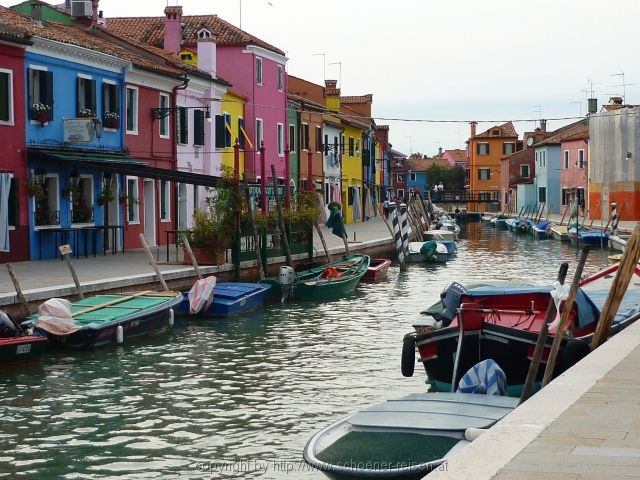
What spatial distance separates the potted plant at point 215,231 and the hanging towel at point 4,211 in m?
4.00

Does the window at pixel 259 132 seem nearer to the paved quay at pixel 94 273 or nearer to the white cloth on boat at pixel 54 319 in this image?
the paved quay at pixel 94 273

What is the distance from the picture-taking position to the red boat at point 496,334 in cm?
1198

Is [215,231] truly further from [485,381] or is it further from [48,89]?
[485,381]

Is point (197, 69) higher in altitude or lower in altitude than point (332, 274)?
higher

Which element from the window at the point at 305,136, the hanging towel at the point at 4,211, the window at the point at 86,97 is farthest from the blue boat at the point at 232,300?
the window at the point at 305,136

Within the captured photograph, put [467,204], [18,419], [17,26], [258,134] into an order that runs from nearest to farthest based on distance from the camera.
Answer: [18,419], [17,26], [258,134], [467,204]

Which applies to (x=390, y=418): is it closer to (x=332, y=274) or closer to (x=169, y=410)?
(x=169, y=410)

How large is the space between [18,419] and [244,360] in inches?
189

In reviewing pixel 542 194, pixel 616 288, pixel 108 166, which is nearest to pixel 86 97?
pixel 108 166

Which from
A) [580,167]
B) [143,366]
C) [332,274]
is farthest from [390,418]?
[580,167]

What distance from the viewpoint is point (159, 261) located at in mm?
25953

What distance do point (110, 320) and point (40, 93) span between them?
1069 centimetres

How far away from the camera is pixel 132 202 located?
3009 centimetres

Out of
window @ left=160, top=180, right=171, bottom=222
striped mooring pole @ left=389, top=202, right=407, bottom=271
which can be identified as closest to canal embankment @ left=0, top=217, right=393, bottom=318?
window @ left=160, top=180, right=171, bottom=222
